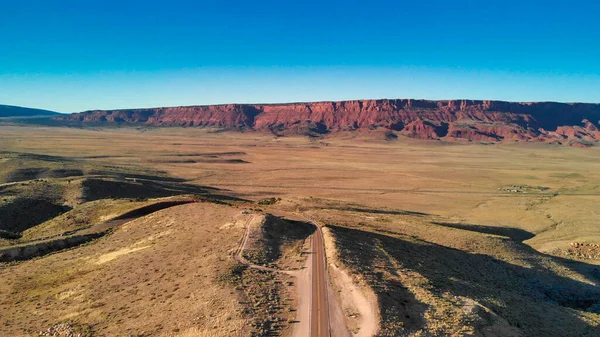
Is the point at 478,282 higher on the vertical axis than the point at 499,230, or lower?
higher

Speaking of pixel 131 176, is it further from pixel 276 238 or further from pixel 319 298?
pixel 319 298

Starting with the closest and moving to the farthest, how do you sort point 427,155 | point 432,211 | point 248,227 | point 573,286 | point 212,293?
point 212,293, point 573,286, point 248,227, point 432,211, point 427,155

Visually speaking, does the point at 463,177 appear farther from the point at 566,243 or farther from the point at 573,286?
the point at 573,286

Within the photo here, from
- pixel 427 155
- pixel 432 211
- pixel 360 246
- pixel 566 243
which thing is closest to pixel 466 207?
pixel 432 211

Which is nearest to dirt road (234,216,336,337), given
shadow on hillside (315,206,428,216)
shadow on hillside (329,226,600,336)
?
shadow on hillside (329,226,600,336)

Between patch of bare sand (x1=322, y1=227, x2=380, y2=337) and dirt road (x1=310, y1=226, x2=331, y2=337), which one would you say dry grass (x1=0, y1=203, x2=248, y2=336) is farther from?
patch of bare sand (x1=322, y1=227, x2=380, y2=337)

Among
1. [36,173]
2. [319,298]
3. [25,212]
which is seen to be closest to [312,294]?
[319,298]
